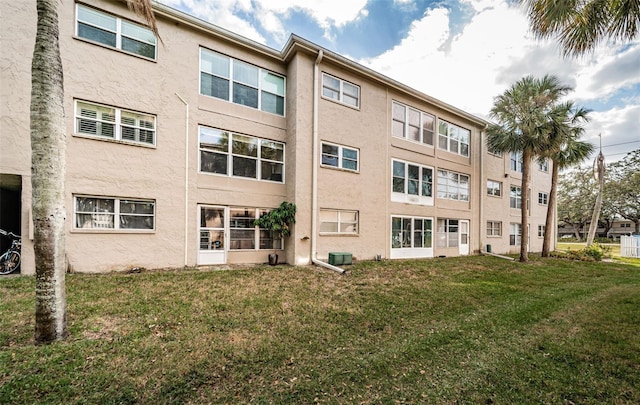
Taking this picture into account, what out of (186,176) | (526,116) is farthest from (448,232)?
(186,176)

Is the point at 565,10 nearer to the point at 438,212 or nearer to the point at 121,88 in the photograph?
the point at 438,212

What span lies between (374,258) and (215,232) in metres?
7.25

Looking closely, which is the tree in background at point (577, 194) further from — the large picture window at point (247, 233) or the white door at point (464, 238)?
the large picture window at point (247, 233)

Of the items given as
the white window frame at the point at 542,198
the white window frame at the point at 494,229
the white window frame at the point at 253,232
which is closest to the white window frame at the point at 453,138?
the white window frame at the point at 494,229

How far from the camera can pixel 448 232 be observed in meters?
15.8

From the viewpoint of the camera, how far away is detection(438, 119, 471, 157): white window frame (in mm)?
15797

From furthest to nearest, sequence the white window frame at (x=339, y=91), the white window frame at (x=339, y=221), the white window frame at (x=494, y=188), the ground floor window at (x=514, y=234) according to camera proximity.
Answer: the ground floor window at (x=514, y=234), the white window frame at (x=494, y=188), the white window frame at (x=339, y=91), the white window frame at (x=339, y=221)

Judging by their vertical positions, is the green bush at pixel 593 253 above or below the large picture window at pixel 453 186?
below

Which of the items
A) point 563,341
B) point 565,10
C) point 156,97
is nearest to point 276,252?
point 156,97

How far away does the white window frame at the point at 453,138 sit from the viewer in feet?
51.8

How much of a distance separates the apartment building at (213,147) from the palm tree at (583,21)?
715cm

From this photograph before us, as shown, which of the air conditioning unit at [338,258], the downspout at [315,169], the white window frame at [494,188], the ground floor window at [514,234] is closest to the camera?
the air conditioning unit at [338,258]

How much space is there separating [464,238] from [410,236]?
15.9 feet

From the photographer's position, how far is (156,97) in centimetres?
897
